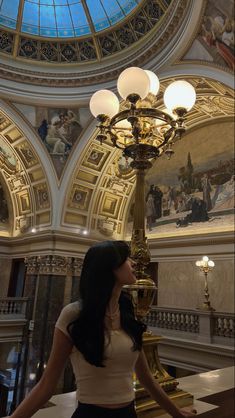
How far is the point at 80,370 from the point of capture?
1352 millimetres

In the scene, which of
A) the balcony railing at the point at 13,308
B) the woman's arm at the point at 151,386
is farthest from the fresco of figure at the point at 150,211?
the woman's arm at the point at 151,386

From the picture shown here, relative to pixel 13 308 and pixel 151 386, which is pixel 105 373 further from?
pixel 13 308

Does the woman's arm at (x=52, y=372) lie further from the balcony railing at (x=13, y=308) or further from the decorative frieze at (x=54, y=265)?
the balcony railing at (x=13, y=308)

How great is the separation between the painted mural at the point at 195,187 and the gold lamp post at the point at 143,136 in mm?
7424

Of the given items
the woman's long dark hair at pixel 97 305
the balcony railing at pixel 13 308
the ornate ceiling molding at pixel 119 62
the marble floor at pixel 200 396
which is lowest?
the balcony railing at pixel 13 308

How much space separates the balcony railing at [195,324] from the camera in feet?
28.8

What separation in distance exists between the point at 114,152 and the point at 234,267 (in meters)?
6.26

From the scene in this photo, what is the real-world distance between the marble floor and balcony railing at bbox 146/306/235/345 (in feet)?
18.7

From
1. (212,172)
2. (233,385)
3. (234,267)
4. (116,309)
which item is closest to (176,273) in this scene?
(234,267)

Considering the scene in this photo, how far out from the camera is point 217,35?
7230 millimetres

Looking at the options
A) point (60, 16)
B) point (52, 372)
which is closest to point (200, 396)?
point (52, 372)

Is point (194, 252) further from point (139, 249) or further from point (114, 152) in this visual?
point (139, 249)

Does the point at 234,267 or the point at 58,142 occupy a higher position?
the point at 58,142

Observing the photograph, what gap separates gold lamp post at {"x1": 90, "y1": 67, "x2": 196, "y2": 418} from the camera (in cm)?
254
